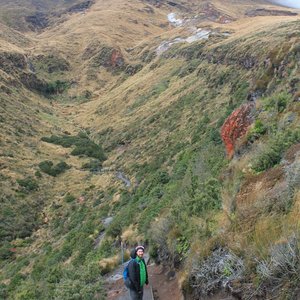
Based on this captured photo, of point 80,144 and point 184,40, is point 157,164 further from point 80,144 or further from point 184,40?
point 184,40

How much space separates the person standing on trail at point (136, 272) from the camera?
841cm

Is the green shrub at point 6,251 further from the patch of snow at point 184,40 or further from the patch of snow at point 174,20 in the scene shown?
the patch of snow at point 174,20

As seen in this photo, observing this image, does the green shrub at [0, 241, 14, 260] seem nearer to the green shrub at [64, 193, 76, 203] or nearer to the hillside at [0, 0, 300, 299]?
the hillside at [0, 0, 300, 299]

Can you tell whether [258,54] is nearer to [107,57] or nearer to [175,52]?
[175,52]

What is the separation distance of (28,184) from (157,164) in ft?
57.0

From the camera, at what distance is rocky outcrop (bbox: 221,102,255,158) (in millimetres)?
15113

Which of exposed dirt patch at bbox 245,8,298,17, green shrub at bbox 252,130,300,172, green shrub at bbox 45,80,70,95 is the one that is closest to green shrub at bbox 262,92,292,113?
green shrub at bbox 252,130,300,172

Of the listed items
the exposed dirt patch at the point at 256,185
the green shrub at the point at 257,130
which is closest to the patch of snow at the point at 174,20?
the green shrub at the point at 257,130

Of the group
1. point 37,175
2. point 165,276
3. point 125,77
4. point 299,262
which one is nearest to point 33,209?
point 37,175

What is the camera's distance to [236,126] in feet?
51.3

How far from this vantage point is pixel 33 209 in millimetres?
41844

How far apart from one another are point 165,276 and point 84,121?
228 feet

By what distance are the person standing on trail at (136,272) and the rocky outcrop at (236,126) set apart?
7.21m

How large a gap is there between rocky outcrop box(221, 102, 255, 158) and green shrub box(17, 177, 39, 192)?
1292 inches
